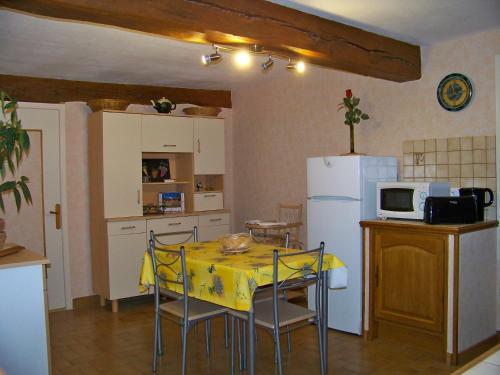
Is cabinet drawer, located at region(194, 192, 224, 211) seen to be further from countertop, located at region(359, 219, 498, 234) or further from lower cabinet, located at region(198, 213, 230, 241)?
countertop, located at region(359, 219, 498, 234)

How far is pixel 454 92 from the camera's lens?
12.4 ft

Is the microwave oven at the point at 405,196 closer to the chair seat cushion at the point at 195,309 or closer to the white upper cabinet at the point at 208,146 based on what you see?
the chair seat cushion at the point at 195,309

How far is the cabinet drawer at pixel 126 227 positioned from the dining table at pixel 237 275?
144 cm

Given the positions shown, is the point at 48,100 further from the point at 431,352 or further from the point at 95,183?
the point at 431,352

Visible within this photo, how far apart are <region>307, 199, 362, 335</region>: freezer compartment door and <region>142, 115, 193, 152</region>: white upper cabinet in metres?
1.74

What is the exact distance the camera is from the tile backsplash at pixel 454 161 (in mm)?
3643

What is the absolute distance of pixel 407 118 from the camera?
4.12 m

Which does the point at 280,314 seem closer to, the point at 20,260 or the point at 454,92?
the point at 20,260

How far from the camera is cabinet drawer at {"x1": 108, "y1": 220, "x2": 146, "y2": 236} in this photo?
4.69 meters

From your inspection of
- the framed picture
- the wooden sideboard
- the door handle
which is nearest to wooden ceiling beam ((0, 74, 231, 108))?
the wooden sideboard

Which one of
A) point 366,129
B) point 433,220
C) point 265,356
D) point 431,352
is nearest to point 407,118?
point 366,129

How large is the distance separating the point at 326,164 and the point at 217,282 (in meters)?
1.57

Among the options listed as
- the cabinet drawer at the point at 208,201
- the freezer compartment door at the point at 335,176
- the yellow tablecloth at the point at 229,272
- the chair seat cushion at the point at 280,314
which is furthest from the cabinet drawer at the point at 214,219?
the chair seat cushion at the point at 280,314

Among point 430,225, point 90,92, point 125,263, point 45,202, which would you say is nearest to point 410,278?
point 430,225
